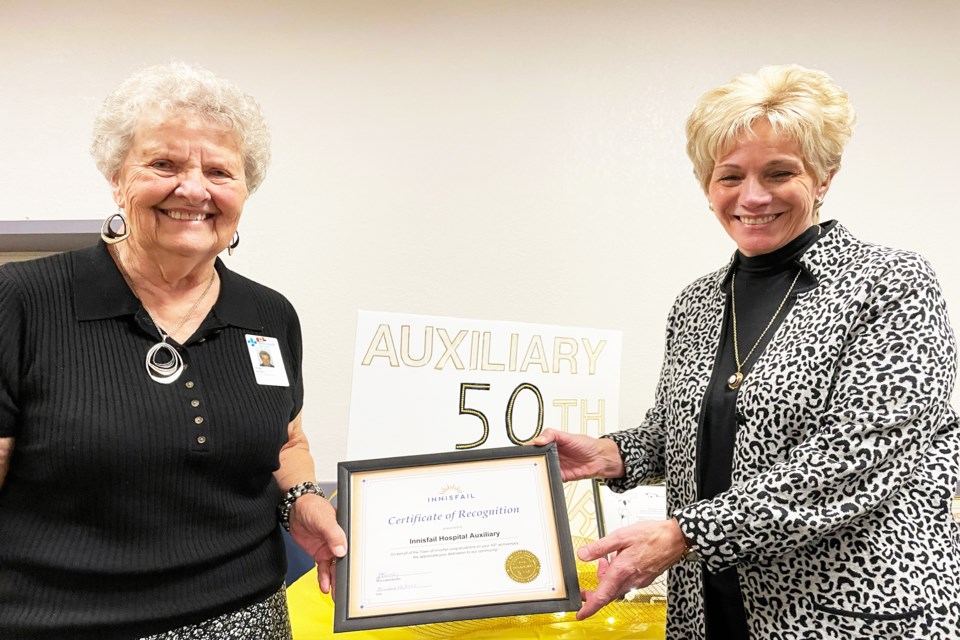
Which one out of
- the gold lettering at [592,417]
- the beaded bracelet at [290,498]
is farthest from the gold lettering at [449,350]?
the beaded bracelet at [290,498]

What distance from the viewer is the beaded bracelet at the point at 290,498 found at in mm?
1391

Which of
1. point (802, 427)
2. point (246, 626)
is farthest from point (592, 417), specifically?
point (246, 626)

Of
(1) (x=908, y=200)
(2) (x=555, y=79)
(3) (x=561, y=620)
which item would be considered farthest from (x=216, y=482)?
(1) (x=908, y=200)

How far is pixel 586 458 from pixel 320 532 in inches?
23.4

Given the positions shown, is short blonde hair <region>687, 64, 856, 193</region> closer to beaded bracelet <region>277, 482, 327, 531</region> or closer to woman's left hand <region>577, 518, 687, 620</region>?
woman's left hand <region>577, 518, 687, 620</region>

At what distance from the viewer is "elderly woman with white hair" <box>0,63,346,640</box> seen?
1.09m

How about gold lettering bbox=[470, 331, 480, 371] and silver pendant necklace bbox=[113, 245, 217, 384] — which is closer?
silver pendant necklace bbox=[113, 245, 217, 384]

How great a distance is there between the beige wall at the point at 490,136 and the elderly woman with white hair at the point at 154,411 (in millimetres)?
1211

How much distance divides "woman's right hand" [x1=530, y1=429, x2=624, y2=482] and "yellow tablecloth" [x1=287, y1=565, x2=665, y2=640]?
1.10 ft

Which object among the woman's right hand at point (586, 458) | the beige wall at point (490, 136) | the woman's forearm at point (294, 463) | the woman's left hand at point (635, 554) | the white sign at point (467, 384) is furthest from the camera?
the beige wall at point (490, 136)

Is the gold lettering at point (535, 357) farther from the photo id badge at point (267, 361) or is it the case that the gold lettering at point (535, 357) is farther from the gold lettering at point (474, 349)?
the photo id badge at point (267, 361)

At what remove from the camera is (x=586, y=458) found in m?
1.62

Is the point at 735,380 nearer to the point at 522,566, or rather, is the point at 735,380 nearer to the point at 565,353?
the point at 522,566

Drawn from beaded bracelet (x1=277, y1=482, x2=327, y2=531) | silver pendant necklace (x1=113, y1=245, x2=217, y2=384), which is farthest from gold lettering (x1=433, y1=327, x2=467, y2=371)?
silver pendant necklace (x1=113, y1=245, x2=217, y2=384)
